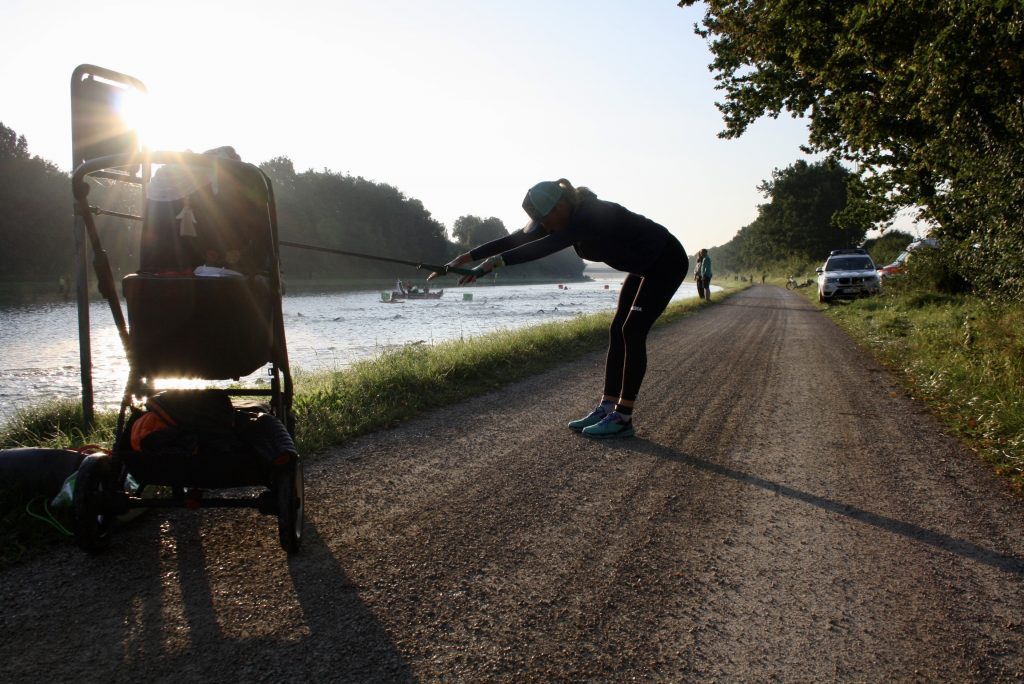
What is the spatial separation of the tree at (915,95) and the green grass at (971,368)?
0.67m

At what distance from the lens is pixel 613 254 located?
5.11 meters

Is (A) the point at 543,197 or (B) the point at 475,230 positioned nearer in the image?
(A) the point at 543,197

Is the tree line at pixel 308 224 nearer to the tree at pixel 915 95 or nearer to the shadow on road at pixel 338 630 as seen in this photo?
the tree at pixel 915 95

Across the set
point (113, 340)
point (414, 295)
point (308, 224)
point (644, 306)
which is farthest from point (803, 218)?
point (644, 306)

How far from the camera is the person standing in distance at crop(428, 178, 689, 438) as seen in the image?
16.0ft

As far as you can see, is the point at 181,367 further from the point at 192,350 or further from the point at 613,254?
the point at 613,254

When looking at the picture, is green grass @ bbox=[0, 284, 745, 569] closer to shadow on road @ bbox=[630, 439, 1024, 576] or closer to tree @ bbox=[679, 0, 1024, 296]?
shadow on road @ bbox=[630, 439, 1024, 576]

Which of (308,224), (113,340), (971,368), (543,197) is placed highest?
(308,224)

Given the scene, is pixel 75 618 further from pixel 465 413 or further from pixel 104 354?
pixel 104 354

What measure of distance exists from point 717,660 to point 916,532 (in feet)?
5.79

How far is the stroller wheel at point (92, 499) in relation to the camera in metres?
2.91

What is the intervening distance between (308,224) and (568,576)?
91119mm

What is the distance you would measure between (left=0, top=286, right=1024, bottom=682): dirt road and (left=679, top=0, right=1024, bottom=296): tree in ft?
19.6

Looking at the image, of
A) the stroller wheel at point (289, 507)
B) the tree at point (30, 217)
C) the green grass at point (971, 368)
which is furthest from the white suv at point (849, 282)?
the tree at point (30, 217)
